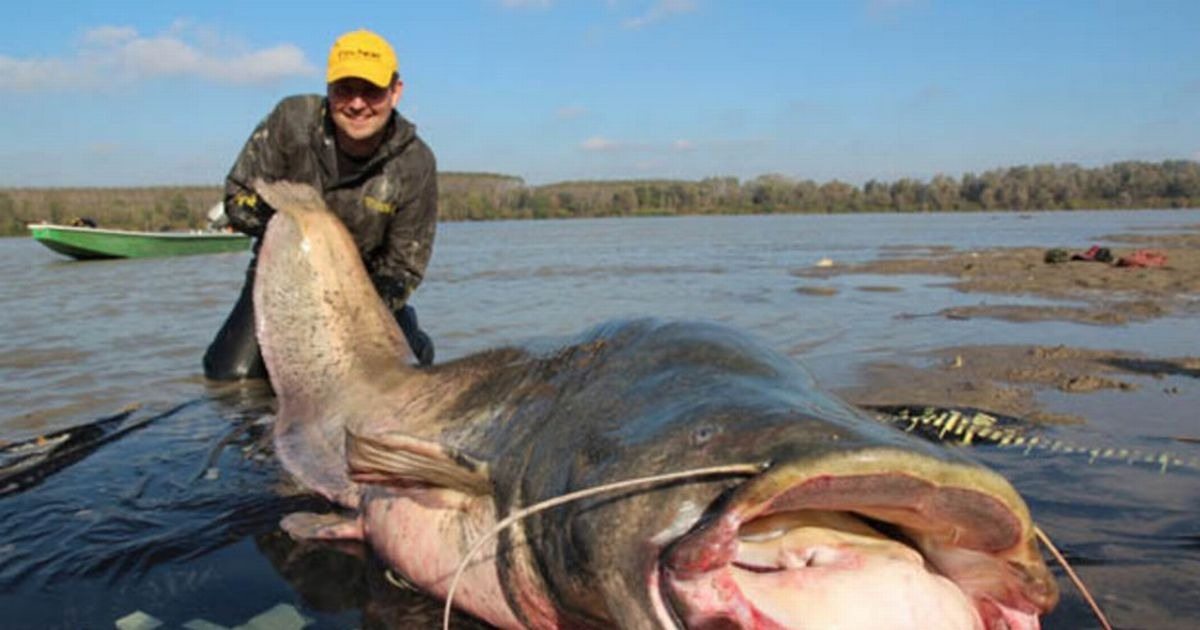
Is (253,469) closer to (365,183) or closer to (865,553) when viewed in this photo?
(365,183)

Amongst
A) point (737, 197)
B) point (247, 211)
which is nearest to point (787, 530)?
point (247, 211)

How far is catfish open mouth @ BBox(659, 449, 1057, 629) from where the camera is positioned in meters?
1.27

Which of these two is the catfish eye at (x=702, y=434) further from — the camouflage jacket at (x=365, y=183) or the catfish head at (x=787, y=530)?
the camouflage jacket at (x=365, y=183)

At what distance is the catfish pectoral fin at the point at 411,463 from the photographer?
2.09 meters

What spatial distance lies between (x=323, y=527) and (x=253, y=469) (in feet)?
3.69

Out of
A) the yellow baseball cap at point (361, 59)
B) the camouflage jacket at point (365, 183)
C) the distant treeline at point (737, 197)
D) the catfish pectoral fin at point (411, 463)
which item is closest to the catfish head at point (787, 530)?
the catfish pectoral fin at point (411, 463)

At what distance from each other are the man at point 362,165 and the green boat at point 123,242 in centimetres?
1536

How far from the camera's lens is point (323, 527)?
275 cm

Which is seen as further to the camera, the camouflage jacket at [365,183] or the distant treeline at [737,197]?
the distant treeline at [737,197]

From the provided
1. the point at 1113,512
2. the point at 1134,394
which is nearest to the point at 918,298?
the point at 1134,394

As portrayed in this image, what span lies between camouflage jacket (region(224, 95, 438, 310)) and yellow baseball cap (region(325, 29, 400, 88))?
55cm

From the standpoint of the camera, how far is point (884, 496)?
4.28ft

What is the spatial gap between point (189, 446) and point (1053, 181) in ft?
243

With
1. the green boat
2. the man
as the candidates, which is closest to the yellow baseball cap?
the man
